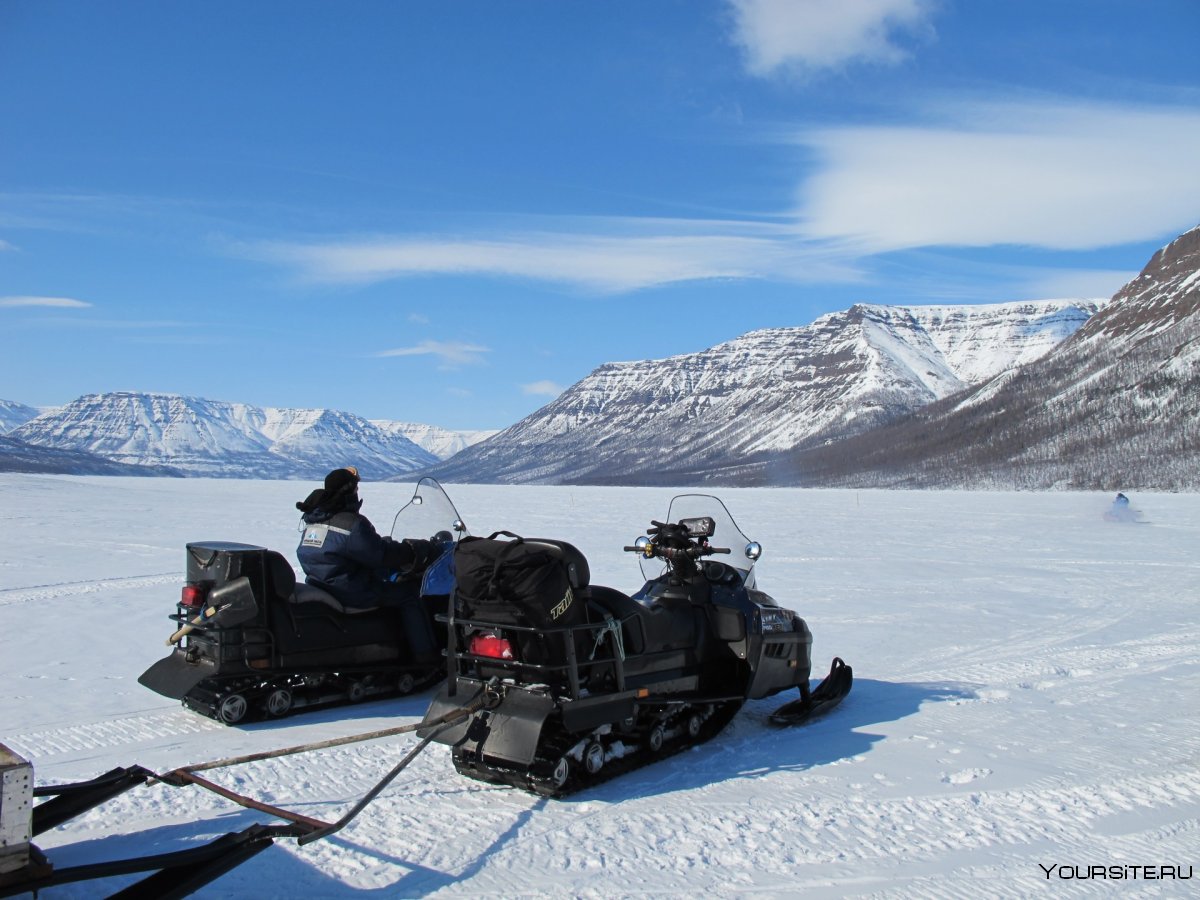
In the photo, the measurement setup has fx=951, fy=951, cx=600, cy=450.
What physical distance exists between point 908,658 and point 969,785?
3.37 metres

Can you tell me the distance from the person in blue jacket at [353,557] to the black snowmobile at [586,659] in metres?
1.49

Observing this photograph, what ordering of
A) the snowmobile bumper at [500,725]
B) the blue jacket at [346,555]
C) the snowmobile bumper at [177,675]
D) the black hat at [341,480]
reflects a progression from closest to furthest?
the snowmobile bumper at [500,725] < the snowmobile bumper at [177,675] < the blue jacket at [346,555] < the black hat at [341,480]

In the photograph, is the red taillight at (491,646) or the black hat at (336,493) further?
the black hat at (336,493)

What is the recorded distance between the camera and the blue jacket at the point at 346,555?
6.12 m

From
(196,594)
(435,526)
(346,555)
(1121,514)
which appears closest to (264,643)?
(196,594)

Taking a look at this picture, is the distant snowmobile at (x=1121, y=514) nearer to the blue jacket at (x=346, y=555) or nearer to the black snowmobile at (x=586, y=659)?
the black snowmobile at (x=586, y=659)

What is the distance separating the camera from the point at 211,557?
5816mm

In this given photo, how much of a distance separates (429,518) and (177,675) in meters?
1.97

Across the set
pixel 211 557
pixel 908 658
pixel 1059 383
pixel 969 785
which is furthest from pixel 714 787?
pixel 1059 383

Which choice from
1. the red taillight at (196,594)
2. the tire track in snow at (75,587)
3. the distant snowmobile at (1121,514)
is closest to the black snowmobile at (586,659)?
the red taillight at (196,594)

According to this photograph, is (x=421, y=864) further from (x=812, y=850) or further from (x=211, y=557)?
(x=211, y=557)

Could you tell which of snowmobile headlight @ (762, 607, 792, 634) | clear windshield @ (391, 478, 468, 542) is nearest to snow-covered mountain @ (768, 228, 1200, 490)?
snowmobile headlight @ (762, 607, 792, 634)

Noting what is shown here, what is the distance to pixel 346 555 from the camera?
6145mm

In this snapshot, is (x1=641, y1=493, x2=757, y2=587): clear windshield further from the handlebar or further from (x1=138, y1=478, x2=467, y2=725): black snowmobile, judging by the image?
(x1=138, y1=478, x2=467, y2=725): black snowmobile
